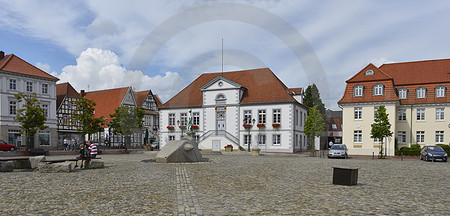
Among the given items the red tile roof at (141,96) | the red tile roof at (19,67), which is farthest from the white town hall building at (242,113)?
the red tile roof at (141,96)

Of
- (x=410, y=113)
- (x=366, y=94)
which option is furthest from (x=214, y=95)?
(x=410, y=113)

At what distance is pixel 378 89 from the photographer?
4128cm

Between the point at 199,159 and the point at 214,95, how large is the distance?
1024 inches

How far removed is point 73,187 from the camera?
11.3m

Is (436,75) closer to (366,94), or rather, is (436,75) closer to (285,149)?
(366,94)

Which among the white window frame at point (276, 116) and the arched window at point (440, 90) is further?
the white window frame at point (276, 116)

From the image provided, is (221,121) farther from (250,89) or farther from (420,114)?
(420,114)

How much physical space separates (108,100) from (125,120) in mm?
20891

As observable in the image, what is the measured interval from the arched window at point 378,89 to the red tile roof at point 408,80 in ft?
1.04

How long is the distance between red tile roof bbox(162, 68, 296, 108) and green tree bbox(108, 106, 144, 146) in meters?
5.06

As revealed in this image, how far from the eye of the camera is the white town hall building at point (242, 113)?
1832 inches

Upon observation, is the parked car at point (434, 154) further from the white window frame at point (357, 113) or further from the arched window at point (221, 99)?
the arched window at point (221, 99)

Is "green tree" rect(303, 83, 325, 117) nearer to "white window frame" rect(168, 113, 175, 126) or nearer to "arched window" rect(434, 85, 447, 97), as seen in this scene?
"white window frame" rect(168, 113, 175, 126)

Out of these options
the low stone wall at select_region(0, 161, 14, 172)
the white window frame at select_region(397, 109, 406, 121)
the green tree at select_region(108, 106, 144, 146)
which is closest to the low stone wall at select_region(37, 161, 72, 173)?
the low stone wall at select_region(0, 161, 14, 172)
